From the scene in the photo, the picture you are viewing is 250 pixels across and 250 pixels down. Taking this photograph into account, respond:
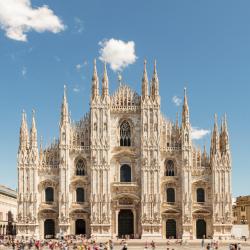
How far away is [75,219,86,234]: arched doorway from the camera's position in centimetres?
6819

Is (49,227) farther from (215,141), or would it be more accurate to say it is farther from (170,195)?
(215,141)

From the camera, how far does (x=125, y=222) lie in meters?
68.8

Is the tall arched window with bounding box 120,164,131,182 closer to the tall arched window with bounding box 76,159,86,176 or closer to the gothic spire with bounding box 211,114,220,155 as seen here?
the tall arched window with bounding box 76,159,86,176

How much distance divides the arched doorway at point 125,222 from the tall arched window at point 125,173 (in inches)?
155

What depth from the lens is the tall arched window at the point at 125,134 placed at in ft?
230

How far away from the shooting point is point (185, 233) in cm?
6738

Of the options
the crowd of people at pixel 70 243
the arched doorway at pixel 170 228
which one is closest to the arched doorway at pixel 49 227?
the crowd of people at pixel 70 243

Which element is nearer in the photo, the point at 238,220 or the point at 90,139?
the point at 90,139

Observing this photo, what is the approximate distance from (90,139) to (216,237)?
65.6 ft

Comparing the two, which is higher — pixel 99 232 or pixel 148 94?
pixel 148 94

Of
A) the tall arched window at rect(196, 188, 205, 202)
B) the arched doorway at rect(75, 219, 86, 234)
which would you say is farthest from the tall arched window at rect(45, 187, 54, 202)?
the tall arched window at rect(196, 188, 205, 202)

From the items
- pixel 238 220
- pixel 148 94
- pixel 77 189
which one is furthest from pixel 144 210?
pixel 238 220

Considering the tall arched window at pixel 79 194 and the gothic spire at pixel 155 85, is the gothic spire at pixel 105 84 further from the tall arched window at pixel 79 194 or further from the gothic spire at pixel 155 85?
the tall arched window at pixel 79 194

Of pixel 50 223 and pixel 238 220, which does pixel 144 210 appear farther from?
pixel 238 220
